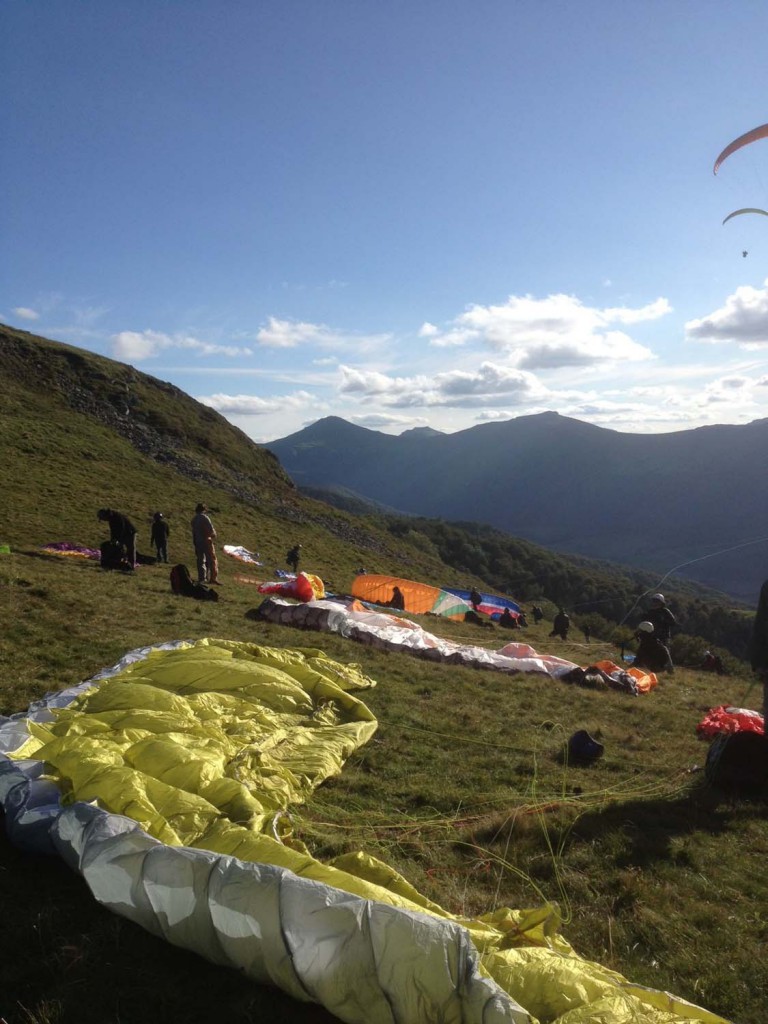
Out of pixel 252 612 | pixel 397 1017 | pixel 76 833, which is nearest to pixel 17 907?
pixel 76 833

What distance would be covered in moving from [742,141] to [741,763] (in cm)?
1104

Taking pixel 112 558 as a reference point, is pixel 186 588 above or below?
below

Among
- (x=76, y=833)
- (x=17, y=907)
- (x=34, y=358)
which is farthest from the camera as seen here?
(x=34, y=358)

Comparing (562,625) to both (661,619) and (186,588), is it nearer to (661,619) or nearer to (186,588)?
(661,619)

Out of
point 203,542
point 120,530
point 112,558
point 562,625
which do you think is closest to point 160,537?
point 120,530

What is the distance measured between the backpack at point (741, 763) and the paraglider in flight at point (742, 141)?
414 inches

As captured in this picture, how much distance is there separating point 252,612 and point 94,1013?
986 cm

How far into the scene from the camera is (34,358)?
171ft

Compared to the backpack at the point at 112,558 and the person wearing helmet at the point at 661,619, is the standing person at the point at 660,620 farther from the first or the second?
the backpack at the point at 112,558

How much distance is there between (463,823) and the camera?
5.12m

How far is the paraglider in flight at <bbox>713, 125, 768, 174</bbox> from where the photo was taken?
11.3m

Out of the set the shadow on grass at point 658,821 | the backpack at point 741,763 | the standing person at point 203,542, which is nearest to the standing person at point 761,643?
the backpack at point 741,763

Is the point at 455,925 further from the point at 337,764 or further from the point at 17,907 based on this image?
the point at 337,764

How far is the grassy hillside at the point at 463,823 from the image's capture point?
308 centimetres
